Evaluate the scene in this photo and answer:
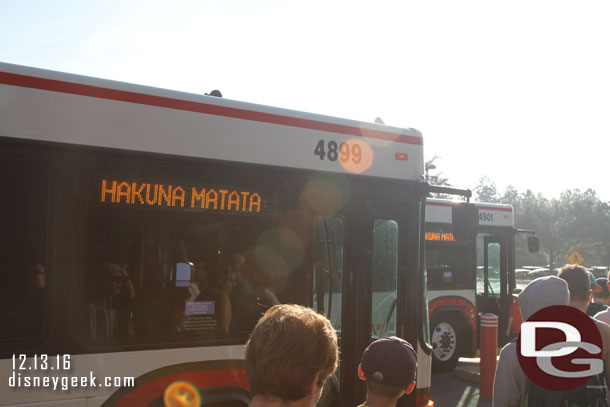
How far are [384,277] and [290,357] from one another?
3.41 metres

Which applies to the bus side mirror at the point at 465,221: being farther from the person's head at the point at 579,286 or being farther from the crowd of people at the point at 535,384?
the crowd of people at the point at 535,384

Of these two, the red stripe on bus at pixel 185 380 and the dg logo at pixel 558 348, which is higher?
the dg logo at pixel 558 348

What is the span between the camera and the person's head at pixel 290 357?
6.97 ft

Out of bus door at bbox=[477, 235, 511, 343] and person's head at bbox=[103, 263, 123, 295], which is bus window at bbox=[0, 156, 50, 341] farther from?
bus door at bbox=[477, 235, 511, 343]

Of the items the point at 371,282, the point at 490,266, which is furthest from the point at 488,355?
the point at 371,282

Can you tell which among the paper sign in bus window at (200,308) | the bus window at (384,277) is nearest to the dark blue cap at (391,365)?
the paper sign in bus window at (200,308)

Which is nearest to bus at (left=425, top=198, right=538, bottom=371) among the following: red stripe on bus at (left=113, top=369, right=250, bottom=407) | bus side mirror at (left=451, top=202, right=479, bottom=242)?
bus side mirror at (left=451, top=202, right=479, bottom=242)

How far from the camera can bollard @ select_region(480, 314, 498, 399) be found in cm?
948

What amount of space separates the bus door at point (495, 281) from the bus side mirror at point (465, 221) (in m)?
7.95

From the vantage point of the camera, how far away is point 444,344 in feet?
38.4

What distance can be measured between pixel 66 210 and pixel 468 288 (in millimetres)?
9854

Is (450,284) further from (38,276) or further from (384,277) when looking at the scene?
(38,276)

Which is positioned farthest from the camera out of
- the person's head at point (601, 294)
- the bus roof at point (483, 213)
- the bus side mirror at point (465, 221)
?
the bus roof at point (483, 213)

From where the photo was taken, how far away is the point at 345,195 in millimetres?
5195
